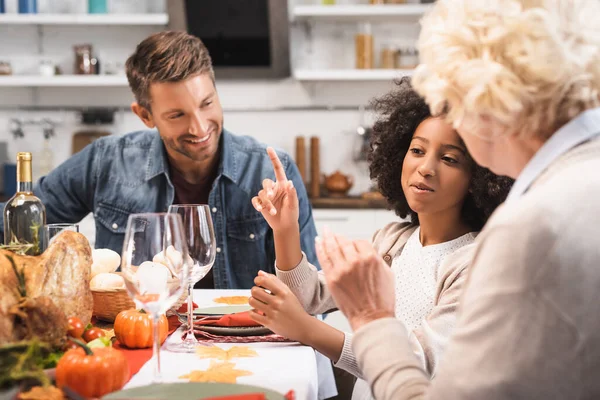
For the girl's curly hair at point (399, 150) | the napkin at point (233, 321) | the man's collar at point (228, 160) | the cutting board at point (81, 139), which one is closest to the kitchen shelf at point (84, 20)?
the cutting board at point (81, 139)

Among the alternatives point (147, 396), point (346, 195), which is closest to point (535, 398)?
point (147, 396)

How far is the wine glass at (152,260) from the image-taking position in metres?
0.96

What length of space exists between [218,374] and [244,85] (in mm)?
3614

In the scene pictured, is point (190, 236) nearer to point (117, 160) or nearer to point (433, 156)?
point (433, 156)

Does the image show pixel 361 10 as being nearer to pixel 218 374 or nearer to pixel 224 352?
pixel 224 352

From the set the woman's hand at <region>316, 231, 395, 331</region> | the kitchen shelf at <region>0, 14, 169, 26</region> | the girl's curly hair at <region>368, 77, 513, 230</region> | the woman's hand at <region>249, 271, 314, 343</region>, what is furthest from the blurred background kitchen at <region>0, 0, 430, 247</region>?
the woman's hand at <region>316, 231, 395, 331</region>

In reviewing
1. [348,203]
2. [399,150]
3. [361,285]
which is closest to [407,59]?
[348,203]

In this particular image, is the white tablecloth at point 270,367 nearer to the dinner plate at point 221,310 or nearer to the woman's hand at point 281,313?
the woman's hand at point 281,313

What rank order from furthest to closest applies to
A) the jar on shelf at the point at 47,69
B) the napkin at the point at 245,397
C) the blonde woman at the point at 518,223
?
the jar on shelf at the point at 47,69 → the napkin at the point at 245,397 → the blonde woman at the point at 518,223

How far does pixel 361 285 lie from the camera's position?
1.01 metres

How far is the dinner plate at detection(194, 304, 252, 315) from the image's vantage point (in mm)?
1503

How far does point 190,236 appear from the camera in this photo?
47.2 inches

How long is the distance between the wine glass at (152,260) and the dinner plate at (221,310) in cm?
52

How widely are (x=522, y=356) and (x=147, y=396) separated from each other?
47 centimetres
